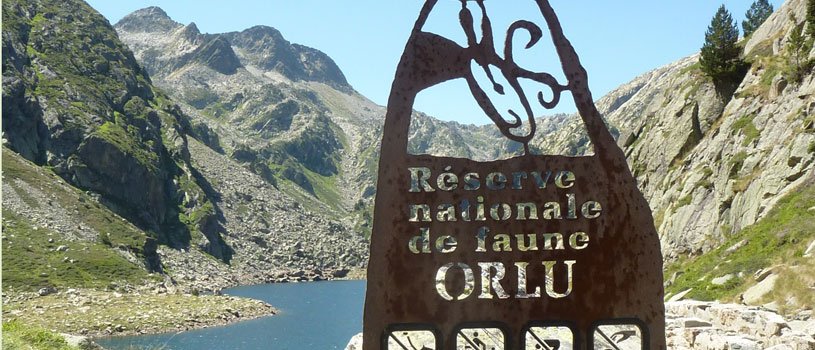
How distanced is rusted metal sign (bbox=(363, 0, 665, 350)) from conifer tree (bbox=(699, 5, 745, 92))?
1701 inches

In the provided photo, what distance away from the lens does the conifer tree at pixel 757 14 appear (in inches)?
2672

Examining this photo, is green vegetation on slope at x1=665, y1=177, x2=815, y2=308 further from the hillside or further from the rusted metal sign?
the rusted metal sign

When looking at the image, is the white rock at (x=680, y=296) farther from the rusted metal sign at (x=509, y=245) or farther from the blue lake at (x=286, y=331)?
the blue lake at (x=286, y=331)

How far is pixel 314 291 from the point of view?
11450cm

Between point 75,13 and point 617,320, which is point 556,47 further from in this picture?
point 75,13

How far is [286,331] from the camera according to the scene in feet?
207

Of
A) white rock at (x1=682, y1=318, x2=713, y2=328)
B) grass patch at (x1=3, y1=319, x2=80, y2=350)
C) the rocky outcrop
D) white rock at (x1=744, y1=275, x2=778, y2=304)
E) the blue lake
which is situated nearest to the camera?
grass patch at (x1=3, y1=319, x2=80, y2=350)

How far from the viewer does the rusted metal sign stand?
767 cm

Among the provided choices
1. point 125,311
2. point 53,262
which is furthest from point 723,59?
point 53,262

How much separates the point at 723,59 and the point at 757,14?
34752 mm

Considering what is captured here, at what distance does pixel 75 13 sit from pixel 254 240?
8696 cm

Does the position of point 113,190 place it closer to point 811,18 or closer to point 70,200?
point 70,200

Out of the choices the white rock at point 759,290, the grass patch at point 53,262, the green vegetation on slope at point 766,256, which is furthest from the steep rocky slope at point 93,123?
the white rock at point 759,290

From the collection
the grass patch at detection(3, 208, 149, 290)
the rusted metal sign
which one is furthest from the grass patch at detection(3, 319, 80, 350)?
the grass patch at detection(3, 208, 149, 290)
